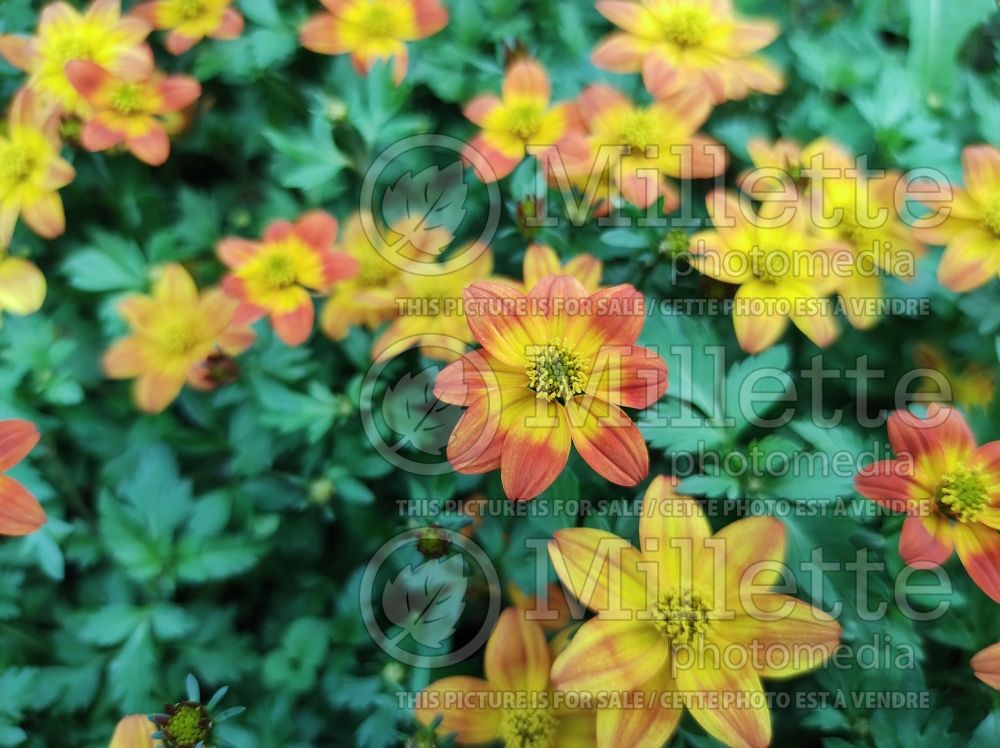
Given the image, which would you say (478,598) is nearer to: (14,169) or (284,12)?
(14,169)

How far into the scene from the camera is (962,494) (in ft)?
2.84

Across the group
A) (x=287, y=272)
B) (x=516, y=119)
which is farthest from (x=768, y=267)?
(x=287, y=272)

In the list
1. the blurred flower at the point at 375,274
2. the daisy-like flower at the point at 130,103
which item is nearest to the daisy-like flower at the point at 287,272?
the blurred flower at the point at 375,274

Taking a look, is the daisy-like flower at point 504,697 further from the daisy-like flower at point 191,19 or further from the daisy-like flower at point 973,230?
the daisy-like flower at point 191,19

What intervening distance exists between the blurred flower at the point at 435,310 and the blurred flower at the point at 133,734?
0.56 metres

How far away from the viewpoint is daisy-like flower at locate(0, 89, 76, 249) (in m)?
1.20

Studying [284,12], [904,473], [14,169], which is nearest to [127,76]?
[14,169]

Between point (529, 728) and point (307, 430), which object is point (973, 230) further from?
point (307, 430)

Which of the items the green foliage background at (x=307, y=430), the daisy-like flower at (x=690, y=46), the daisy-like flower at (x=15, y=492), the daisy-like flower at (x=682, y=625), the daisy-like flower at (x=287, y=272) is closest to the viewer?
the daisy-like flower at (x=682, y=625)

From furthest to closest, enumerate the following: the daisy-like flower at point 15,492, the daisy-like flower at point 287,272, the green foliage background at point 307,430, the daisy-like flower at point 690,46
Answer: the daisy-like flower at point 690,46, the daisy-like flower at point 287,272, the green foliage background at point 307,430, the daisy-like flower at point 15,492

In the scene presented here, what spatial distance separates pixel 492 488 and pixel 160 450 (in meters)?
0.52

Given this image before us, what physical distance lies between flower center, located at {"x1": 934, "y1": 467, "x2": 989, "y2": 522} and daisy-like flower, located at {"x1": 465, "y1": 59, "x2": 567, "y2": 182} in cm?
72

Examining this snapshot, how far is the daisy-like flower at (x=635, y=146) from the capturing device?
1136mm

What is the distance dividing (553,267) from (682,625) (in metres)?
0.49
